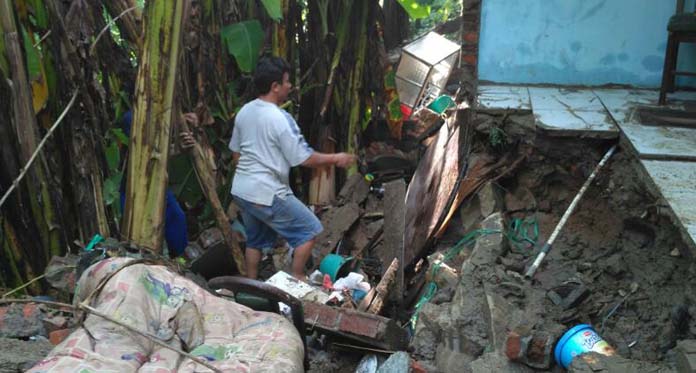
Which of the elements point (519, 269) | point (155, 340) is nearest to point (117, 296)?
point (155, 340)

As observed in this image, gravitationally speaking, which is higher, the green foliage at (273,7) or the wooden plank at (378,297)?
the green foliage at (273,7)

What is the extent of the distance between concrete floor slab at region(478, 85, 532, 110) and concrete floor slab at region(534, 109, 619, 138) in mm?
189

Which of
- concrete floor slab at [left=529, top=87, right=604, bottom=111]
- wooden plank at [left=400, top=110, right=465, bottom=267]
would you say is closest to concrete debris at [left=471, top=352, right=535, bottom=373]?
wooden plank at [left=400, top=110, right=465, bottom=267]

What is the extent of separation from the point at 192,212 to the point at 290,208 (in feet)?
5.46

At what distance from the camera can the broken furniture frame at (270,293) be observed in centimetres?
343

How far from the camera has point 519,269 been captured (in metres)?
4.22

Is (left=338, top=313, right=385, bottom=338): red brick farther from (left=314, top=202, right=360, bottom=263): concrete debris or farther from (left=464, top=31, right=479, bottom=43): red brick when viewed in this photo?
(left=464, top=31, right=479, bottom=43): red brick

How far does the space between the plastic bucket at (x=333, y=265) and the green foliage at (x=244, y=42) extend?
5.62ft

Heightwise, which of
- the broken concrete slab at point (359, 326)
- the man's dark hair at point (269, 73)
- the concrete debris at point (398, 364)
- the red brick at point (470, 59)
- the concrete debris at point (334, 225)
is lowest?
the concrete debris at point (334, 225)

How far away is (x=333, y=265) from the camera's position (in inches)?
220

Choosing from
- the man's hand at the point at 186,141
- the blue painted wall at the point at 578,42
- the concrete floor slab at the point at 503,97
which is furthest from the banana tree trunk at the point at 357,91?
the man's hand at the point at 186,141

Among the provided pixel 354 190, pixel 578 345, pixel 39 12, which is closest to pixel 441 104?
pixel 354 190

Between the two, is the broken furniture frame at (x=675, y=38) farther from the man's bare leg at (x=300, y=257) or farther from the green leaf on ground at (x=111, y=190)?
the green leaf on ground at (x=111, y=190)

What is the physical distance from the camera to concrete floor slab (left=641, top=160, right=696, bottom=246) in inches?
Result: 129
